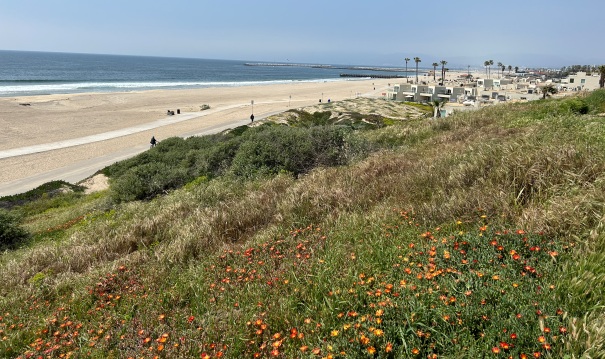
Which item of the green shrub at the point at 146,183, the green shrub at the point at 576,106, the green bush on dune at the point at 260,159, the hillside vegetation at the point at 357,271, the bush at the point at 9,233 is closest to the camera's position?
the hillside vegetation at the point at 357,271

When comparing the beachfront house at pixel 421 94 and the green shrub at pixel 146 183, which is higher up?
the beachfront house at pixel 421 94

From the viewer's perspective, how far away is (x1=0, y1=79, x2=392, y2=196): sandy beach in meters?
27.1

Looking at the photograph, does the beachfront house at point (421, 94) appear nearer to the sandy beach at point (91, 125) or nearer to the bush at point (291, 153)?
the sandy beach at point (91, 125)

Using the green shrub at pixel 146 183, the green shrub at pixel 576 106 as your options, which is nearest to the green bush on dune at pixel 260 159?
the green shrub at pixel 146 183

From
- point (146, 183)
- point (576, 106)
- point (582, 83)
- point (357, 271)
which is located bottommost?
point (146, 183)

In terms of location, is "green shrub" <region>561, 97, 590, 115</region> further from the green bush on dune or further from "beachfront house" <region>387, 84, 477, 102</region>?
"beachfront house" <region>387, 84, 477, 102</region>

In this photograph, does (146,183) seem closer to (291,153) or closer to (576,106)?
(291,153)

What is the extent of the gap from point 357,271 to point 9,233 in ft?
36.7

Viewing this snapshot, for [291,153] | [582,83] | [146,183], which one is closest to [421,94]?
[582,83]

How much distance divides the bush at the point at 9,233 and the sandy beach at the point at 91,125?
12487 millimetres

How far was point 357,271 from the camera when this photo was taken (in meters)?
4.16

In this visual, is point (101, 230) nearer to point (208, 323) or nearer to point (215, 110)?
point (208, 323)

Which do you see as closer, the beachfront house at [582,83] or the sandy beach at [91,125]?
the sandy beach at [91,125]

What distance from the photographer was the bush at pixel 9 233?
35.0ft
